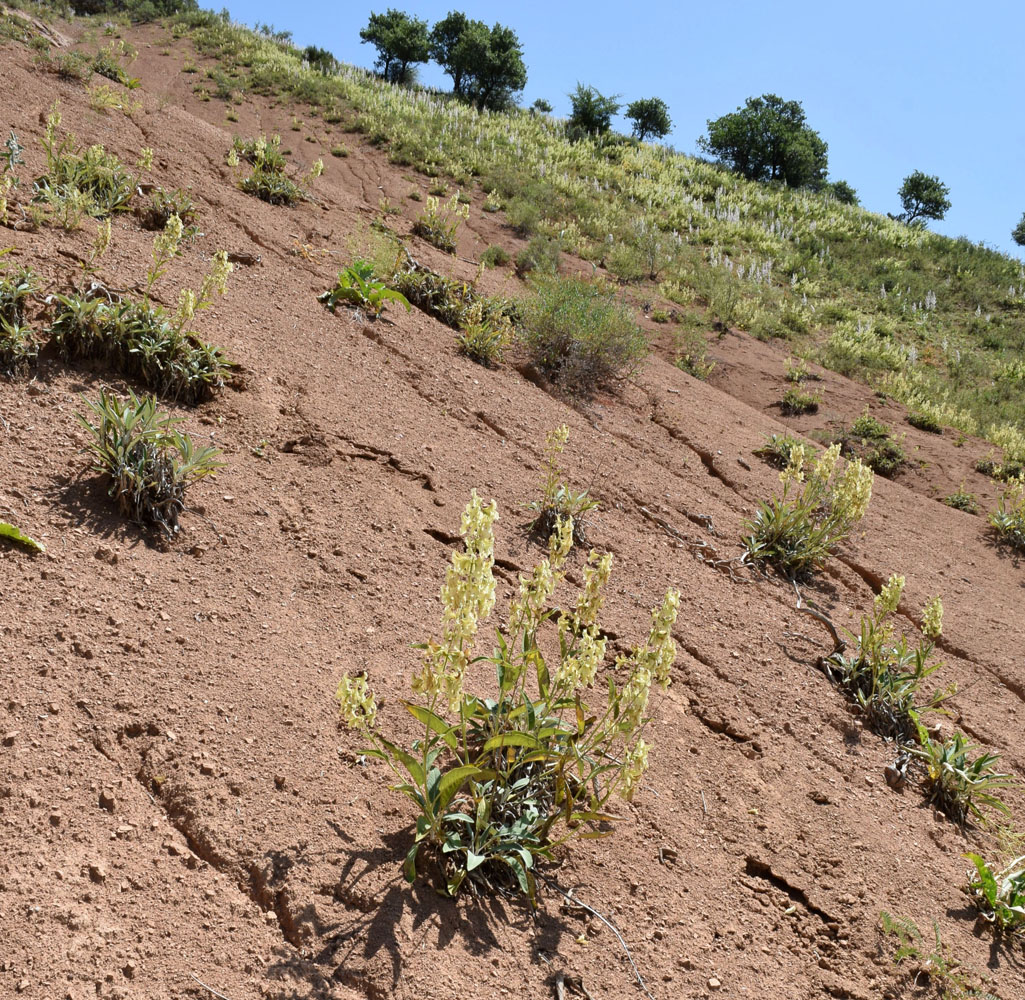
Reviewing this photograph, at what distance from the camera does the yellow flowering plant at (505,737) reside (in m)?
2.11

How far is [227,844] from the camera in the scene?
229 cm

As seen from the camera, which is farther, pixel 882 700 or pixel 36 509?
pixel 882 700

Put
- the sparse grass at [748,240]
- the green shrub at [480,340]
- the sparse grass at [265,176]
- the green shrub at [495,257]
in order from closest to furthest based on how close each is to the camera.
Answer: the green shrub at [480,340], the sparse grass at [265,176], the green shrub at [495,257], the sparse grass at [748,240]

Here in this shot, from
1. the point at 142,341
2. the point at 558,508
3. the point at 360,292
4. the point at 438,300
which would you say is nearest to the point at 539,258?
the point at 438,300

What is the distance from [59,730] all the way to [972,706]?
4943 millimetres

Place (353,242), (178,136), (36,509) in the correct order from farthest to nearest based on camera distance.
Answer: (178,136)
(353,242)
(36,509)

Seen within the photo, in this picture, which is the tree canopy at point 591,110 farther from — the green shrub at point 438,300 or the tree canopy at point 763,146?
the green shrub at point 438,300

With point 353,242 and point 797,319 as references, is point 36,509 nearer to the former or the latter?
point 353,242

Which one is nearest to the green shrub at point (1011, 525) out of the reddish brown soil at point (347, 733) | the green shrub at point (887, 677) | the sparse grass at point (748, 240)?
the reddish brown soil at point (347, 733)

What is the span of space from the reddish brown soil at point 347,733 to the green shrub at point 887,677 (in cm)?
16

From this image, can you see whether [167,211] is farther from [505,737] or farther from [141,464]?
[505,737]

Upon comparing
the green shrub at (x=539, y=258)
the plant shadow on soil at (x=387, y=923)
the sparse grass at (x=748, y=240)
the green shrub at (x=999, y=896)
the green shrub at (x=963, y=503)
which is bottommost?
the plant shadow on soil at (x=387, y=923)

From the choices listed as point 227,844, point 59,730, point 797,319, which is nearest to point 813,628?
point 227,844

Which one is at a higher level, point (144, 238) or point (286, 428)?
point (144, 238)
